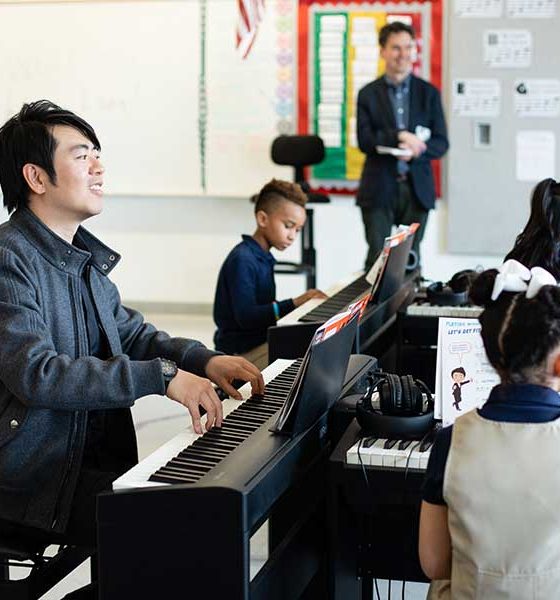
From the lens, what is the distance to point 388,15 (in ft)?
22.5

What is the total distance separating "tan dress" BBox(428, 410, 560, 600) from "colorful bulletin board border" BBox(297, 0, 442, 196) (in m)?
5.36

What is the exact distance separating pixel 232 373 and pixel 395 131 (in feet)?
13.5

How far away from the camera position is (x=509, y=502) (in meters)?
1.68

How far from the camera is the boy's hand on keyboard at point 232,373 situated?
7.87 ft

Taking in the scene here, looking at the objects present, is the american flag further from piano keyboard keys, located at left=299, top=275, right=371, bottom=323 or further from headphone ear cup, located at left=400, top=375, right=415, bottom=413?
headphone ear cup, located at left=400, top=375, right=415, bottom=413

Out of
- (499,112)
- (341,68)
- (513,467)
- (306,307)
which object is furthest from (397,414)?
(341,68)

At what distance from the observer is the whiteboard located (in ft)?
23.1

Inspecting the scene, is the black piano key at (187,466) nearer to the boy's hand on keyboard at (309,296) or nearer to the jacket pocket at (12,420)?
the jacket pocket at (12,420)

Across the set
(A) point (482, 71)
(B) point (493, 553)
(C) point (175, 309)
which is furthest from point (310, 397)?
(C) point (175, 309)

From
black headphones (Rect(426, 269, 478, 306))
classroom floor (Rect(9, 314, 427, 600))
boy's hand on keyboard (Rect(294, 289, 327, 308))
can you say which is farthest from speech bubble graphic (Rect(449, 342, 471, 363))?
boy's hand on keyboard (Rect(294, 289, 327, 308))

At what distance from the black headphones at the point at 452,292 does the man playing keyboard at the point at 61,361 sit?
61.5 inches

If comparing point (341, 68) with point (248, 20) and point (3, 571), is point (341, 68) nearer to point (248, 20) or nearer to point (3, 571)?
point (248, 20)

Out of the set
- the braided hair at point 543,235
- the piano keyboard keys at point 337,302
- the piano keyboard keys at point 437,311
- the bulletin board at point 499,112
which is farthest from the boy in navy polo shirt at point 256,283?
the bulletin board at point 499,112

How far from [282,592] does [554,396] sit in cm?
69
